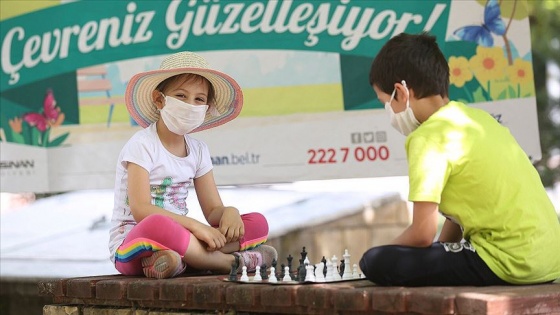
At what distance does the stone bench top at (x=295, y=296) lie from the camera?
10.5 ft

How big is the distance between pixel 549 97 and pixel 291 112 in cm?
553

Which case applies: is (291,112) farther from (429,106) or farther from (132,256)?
(429,106)

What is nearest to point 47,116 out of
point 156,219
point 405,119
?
point 156,219

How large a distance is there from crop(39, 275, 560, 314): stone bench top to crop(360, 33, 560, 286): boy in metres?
0.10

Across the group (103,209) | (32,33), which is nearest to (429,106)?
(32,33)

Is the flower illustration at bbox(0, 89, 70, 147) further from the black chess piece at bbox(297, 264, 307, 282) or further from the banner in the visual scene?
the black chess piece at bbox(297, 264, 307, 282)

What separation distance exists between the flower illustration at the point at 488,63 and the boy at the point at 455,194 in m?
2.32

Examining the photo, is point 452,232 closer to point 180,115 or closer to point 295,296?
point 295,296

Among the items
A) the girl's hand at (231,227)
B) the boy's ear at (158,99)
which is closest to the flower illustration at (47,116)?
the boy's ear at (158,99)

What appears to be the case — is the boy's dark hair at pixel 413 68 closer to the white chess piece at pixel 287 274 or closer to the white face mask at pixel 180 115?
the white chess piece at pixel 287 274

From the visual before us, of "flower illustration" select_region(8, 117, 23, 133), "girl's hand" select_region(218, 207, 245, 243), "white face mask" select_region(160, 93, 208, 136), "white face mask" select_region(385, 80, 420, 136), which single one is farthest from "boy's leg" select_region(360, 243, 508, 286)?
"flower illustration" select_region(8, 117, 23, 133)

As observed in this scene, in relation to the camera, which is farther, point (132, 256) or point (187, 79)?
point (187, 79)

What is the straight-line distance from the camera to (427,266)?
3.59 m

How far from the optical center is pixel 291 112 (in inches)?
248
